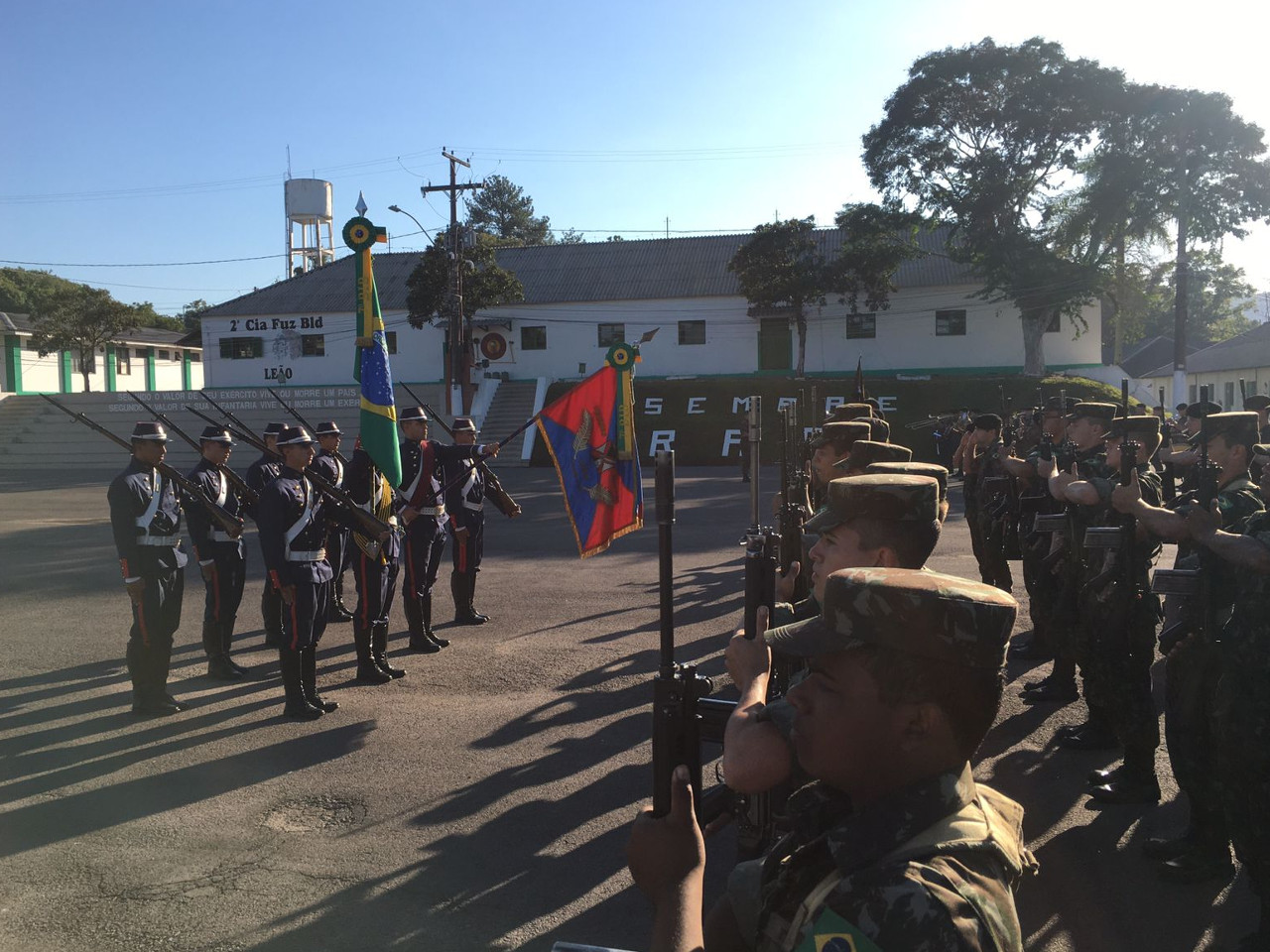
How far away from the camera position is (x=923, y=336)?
134 ft

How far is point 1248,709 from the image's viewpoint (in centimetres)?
378

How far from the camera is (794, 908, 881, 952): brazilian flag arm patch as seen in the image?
1263 millimetres

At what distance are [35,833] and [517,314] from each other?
40.1 m

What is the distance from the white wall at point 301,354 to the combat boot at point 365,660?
37.6m

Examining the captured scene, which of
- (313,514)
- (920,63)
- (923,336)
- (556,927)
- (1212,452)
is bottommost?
(556,927)

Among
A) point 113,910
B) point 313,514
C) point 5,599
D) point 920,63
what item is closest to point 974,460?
point 313,514

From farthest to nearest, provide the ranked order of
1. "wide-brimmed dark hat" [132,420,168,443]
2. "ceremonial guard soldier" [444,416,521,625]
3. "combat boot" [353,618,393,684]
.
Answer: "ceremonial guard soldier" [444,416,521,625] → "combat boot" [353,618,393,684] → "wide-brimmed dark hat" [132,420,168,443]

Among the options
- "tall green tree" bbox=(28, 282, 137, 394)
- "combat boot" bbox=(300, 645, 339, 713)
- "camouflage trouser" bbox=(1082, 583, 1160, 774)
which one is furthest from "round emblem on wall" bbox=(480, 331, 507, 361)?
"camouflage trouser" bbox=(1082, 583, 1160, 774)

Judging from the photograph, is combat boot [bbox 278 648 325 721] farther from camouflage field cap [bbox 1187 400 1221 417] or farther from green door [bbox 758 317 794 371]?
green door [bbox 758 317 794 371]

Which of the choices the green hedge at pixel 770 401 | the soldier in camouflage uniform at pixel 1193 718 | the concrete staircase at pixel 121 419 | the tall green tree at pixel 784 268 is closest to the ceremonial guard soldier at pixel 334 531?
the soldier in camouflage uniform at pixel 1193 718

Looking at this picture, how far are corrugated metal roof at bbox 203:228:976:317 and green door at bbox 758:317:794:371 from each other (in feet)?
Result: 7.13

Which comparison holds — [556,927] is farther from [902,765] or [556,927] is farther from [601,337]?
[601,337]

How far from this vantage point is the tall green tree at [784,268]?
37.5 metres

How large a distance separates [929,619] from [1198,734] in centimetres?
388
